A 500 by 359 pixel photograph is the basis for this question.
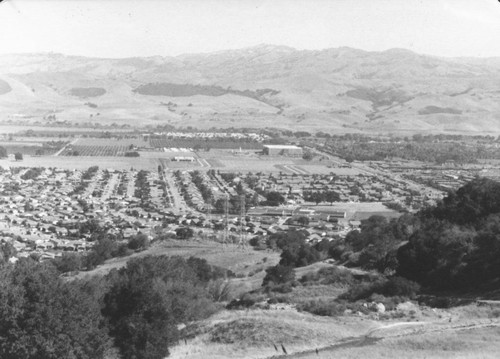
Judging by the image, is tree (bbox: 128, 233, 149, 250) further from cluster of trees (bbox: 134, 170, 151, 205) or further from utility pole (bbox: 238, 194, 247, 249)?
cluster of trees (bbox: 134, 170, 151, 205)

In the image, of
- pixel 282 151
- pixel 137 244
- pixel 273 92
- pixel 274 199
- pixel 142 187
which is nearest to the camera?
pixel 137 244

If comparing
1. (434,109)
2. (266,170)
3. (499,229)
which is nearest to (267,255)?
(499,229)

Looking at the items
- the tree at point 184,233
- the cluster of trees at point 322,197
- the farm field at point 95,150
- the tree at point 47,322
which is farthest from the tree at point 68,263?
the farm field at point 95,150

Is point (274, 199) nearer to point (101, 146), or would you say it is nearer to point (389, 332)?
point (389, 332)

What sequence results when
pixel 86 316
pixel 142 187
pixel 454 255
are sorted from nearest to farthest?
1. pixel 86 316
2. pixel 454 255
3. pixel 142 187

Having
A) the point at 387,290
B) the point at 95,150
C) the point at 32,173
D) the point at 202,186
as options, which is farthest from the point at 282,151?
the point at 387,290

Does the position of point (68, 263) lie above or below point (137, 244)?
above
